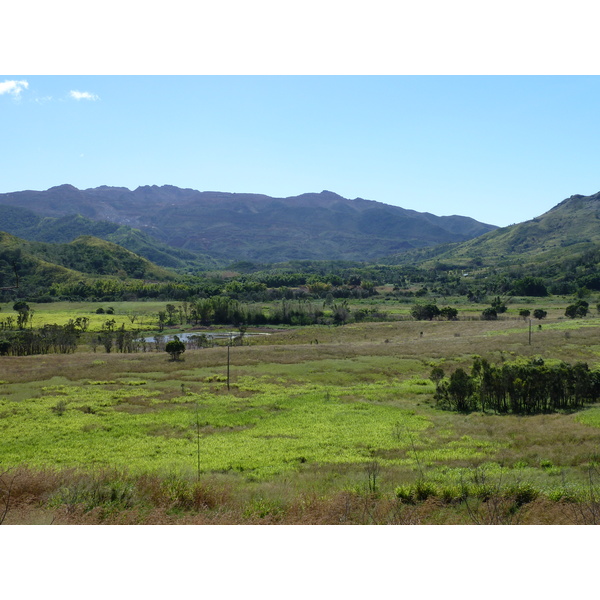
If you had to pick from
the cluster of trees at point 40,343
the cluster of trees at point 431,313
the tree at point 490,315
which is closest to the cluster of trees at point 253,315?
the cluster of trees at point 431,313

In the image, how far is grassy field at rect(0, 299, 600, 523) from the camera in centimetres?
1124

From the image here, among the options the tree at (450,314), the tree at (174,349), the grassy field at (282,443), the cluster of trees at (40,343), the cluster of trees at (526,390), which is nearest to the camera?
the grassy field at (282,443)

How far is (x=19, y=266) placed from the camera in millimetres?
194750

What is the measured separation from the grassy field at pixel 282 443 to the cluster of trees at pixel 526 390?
78.2 inches

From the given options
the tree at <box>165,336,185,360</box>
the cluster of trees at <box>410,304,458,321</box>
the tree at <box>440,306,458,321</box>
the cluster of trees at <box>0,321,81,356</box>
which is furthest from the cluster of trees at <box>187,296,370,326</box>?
the tree at <box>165,336,185,360</box>

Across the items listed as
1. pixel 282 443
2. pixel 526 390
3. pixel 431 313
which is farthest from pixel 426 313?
pixel 282 443

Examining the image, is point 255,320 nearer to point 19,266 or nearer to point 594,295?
point 594,295

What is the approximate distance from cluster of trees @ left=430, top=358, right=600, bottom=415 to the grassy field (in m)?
1.99

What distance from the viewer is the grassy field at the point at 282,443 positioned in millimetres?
11242

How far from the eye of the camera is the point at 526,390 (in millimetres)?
32031

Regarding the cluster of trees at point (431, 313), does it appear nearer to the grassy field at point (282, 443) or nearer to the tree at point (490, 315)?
the tree at point (490, 315)

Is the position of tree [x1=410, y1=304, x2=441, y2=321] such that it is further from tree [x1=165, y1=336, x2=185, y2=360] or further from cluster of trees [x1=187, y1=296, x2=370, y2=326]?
tree [x1=165, y1=336, x2=185, y2=360]

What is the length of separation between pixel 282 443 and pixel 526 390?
17.9 meters

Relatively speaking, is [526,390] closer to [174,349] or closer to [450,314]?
[174,349]
